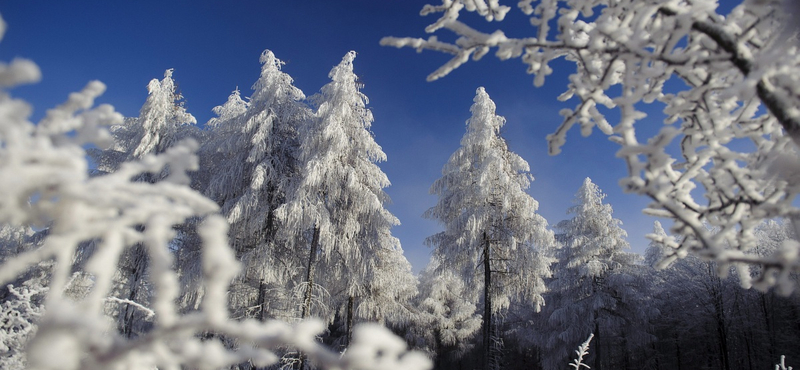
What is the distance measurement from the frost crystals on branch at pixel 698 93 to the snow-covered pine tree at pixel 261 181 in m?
8.34

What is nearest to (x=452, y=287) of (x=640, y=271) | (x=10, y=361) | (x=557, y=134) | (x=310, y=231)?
(x=640, y=271)

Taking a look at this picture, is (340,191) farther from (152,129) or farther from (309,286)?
(152,129)

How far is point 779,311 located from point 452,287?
14.5 metres

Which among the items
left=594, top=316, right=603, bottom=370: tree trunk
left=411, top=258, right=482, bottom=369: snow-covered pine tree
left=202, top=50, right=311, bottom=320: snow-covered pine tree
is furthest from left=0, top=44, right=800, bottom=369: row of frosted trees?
left=411, top=258, right=482, bottom=369: snow-covered pine tree

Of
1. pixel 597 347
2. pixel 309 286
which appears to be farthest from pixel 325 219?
pixel 597 347

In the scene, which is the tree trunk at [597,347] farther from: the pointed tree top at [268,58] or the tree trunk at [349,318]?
the pointed tree top at [268,58]

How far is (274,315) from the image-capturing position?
9.59 meters

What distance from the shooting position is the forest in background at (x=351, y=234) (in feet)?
2.39

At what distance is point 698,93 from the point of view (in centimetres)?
158

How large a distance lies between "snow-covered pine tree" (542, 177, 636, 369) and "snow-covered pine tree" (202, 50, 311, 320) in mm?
12279

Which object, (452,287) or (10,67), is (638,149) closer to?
(10,67)

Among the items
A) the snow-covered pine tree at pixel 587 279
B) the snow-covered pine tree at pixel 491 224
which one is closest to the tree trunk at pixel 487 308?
the snow-covered pine tree at pixel 491 224

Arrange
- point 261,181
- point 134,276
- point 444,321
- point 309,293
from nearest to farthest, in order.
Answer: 1. point 309,293
2. point 261,181
3. point 134,276
4. point 444,321

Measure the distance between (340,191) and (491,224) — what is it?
14.8 ft
